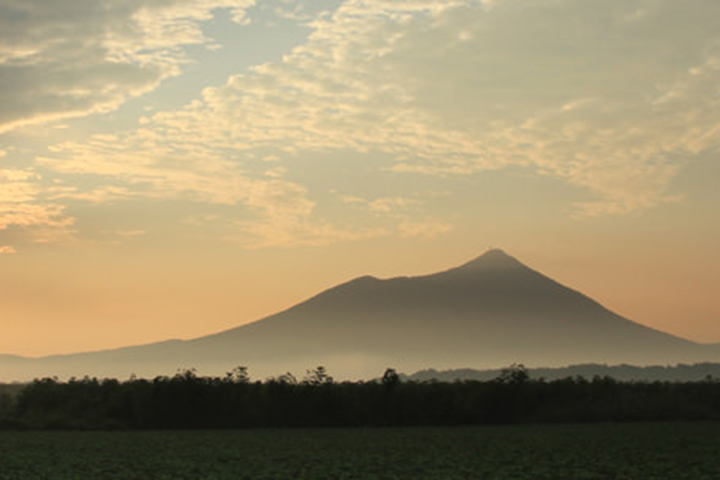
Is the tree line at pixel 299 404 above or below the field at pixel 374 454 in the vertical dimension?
above

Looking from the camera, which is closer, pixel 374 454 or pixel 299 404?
pixel 374 454

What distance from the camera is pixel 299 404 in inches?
2726

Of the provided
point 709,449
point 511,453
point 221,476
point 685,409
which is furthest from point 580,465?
point 685,409

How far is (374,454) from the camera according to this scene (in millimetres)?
41562

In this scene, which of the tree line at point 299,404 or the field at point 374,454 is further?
the tree line at point 299,404

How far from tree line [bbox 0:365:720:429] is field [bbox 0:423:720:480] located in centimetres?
864

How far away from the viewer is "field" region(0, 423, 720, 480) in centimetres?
3378

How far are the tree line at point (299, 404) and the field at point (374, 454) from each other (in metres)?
8.64

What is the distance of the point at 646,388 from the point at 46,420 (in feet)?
150

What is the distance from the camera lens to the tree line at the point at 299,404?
6844 centimetres

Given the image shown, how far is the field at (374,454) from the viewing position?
33781 millimetres

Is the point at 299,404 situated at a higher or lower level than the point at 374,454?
higher

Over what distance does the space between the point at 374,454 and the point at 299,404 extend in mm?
28210

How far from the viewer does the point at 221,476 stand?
33281mm
